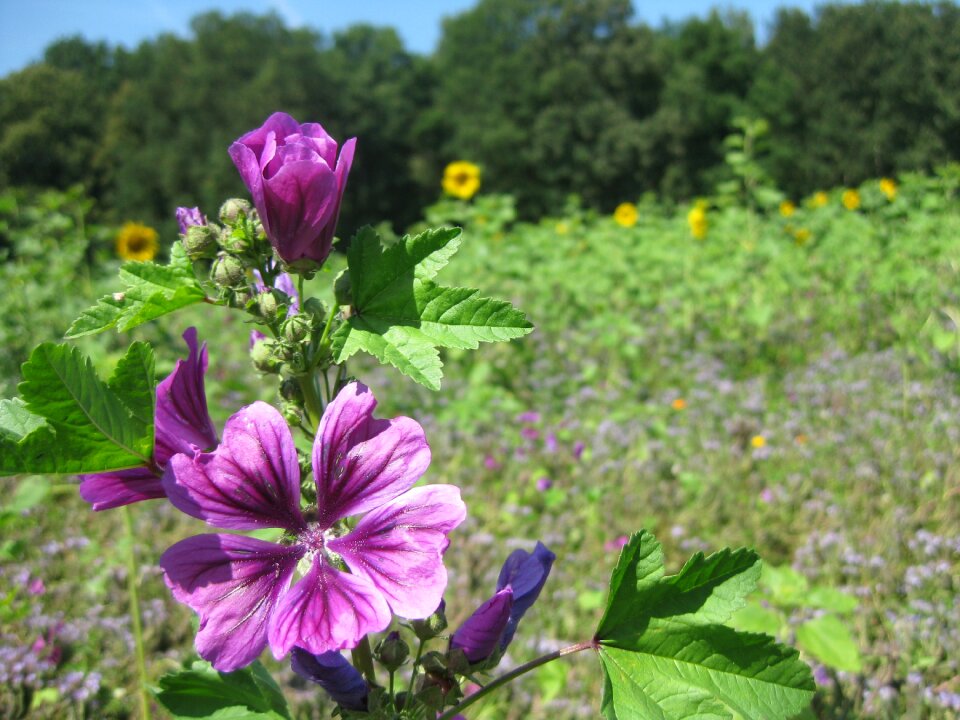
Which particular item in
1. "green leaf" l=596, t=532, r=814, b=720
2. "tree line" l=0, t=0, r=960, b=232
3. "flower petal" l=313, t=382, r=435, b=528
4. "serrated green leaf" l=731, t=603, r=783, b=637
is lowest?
"serrated green leaf" l=731, t=603, r=783, b=637

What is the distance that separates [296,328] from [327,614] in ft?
0.93

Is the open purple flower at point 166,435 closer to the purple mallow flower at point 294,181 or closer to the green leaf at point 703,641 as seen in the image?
the purple mallow flower at point 294,181

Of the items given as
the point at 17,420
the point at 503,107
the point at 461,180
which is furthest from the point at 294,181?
the point at 503,107

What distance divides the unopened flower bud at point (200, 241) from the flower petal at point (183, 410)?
0.08 metres

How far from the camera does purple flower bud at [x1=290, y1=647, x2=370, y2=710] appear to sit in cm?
84

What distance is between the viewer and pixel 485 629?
0.88 metres

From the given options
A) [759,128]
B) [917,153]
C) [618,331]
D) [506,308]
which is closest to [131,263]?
[506,308]

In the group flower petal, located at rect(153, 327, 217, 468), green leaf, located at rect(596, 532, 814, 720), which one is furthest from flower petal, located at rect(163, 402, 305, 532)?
green leaf, located at rect(596, 532, 814, 720)

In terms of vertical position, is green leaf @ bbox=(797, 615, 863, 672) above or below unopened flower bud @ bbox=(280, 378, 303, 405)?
below

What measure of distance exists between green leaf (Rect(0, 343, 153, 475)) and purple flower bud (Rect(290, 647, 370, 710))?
0.27m

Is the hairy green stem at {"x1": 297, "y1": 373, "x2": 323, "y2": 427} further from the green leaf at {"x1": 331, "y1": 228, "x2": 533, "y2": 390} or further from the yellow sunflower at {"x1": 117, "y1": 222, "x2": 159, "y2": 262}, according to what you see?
the yellow sunflower at {"x1": 117, "y1": 222, "x2": 159, "y2": 262}

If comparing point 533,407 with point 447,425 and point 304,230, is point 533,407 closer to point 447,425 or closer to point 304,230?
point 447,425

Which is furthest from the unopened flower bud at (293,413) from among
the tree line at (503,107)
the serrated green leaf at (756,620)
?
the tree line at (503,107)

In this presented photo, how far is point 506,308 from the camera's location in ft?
2.60
